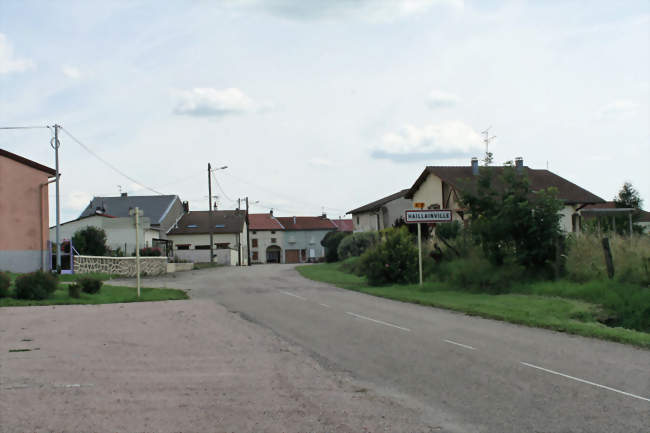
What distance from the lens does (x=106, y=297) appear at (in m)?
21.6

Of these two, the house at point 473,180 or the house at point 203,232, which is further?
the house at point 203,232

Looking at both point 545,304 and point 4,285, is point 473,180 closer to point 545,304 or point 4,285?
point 545,304

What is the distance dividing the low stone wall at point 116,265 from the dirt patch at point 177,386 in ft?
69.8

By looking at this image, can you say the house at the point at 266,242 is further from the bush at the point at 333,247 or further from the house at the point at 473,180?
the house at the point at 473,180

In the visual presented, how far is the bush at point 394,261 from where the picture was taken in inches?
1027

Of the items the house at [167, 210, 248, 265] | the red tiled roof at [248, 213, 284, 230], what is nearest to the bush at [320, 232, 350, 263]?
the house at [167, 210, 248, 265]

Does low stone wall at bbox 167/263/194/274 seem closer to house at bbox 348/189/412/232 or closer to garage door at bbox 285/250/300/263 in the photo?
house at bbox 348/189/412/232

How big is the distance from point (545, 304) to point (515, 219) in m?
5.84

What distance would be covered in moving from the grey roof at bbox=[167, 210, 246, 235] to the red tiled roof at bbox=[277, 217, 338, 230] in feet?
58.6

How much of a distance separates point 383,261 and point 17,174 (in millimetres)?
17922

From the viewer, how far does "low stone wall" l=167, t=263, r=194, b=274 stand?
1736 inches

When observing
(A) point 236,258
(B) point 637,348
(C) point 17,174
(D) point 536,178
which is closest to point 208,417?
(B) point 637,348

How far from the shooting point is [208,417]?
6.54 meters

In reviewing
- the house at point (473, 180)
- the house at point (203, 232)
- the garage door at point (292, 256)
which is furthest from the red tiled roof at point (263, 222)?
the house at point (473, 180)
